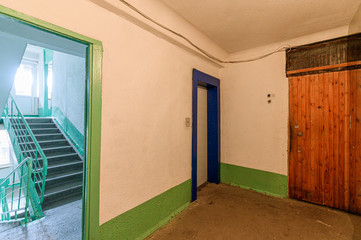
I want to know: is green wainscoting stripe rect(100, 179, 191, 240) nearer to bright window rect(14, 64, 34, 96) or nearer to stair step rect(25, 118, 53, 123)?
stair step rect(25, 118, 53, 123)

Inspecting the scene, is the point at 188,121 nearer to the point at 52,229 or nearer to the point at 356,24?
the point at 52,229

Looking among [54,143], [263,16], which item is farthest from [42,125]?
[263,16]

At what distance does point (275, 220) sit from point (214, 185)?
1357 mm

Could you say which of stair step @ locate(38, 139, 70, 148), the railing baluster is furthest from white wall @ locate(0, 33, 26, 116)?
stair step @ locate(38, 139, 70, 148)

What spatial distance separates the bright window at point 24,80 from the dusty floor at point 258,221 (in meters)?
8.89

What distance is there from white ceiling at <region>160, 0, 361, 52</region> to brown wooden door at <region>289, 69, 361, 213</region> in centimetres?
77

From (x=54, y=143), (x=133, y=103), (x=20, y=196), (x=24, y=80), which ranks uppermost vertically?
(x=24, y=80)

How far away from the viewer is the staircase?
10.8ft

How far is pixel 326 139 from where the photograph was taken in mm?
2662

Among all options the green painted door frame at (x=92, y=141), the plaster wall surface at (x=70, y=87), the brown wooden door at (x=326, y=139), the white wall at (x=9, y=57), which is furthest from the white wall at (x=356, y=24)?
the plaster wall surface at (x=70, y=87)

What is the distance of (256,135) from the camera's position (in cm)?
328

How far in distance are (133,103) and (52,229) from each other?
2.08m

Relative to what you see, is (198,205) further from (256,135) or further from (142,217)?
(256,135)

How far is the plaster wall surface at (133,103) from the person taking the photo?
1.56m
